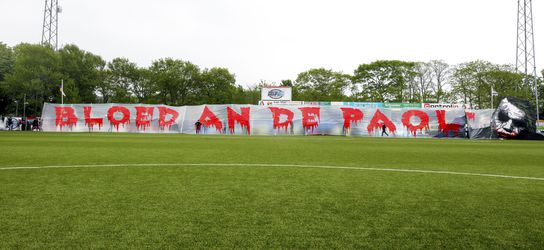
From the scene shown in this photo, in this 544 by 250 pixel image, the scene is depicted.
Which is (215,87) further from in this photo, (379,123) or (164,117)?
(379,123)

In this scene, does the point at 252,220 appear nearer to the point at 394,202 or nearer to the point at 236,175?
the point at 394,202

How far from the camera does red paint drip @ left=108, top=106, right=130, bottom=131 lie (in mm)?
32438

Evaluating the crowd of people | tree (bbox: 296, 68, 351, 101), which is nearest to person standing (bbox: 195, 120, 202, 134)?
the crowd of people

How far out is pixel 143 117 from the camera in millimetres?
32469

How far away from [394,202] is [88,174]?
5.21 m

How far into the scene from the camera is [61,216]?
11.0ft

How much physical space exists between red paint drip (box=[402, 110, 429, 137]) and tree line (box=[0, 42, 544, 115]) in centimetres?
3306

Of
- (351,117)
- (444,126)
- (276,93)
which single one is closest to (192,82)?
(276,93)

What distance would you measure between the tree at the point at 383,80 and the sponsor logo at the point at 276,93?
2623 cm

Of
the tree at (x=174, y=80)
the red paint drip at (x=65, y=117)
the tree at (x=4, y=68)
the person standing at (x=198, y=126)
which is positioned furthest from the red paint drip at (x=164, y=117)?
the tree at (x=4, y=68)

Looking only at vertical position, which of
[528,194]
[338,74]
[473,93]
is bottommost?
[528,194]

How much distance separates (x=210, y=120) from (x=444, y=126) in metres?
21.2

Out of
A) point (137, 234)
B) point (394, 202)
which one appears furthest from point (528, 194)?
point (137, 234)

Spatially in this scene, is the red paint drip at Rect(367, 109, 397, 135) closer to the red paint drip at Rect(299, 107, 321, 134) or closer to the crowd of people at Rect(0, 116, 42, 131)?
the red paint drip at Rect(299, 107, 321, 134)
